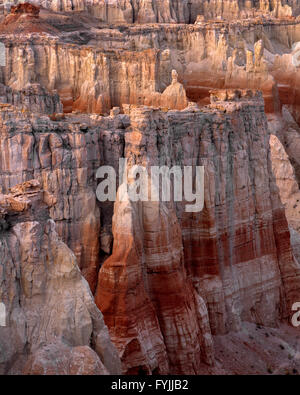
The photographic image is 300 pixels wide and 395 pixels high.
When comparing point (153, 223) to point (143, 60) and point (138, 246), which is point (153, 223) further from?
point (143, 60)

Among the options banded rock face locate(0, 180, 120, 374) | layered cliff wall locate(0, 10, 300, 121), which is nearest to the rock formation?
banded rock face locate(0, 180, 120, 374)

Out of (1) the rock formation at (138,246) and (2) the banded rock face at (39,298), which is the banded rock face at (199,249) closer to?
(1) the rock formation at (138,246)

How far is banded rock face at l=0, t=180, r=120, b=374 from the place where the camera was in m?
14.3

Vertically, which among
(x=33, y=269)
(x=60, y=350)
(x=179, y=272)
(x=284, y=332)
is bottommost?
(x=284, y=332)

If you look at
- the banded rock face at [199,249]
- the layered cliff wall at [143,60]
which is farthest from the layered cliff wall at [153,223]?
the layered cliff wall at [143,60]

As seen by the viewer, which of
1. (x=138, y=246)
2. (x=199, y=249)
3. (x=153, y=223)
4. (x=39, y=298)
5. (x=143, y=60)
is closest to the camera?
(x=39, y=298)

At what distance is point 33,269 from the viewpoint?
14.8m

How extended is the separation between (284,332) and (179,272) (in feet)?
24.2

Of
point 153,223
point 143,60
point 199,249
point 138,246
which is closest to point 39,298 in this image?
point 138,246

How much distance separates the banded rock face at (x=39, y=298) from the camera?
46.9ft

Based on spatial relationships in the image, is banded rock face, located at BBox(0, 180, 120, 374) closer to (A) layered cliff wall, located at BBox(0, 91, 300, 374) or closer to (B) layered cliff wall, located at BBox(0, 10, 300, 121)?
(A) layered cliff wall, located at BBox(0, 91, 300, 374)

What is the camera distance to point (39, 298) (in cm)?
1495

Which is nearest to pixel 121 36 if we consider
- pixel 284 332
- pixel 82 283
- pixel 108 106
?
pixel 108 106
